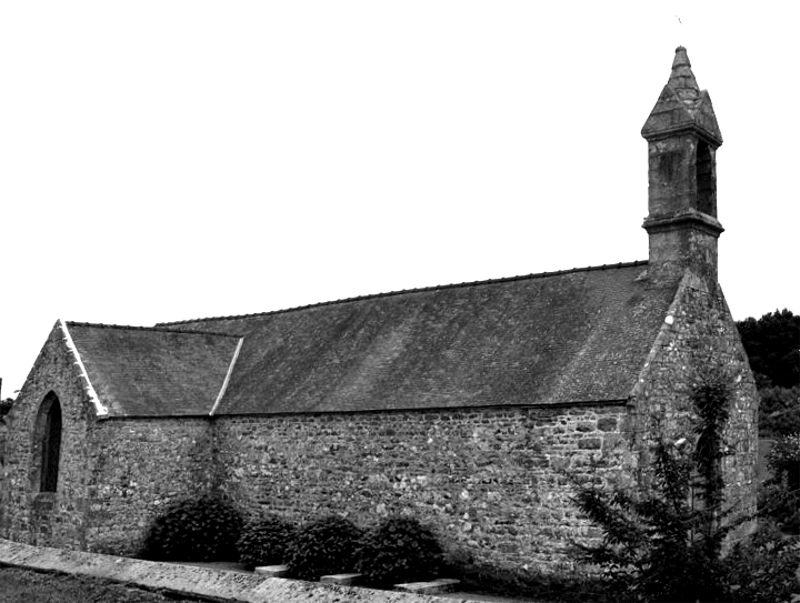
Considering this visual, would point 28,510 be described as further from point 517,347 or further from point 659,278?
point 659,278

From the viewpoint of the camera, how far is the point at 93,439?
71.3ft

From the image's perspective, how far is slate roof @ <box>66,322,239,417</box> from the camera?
900 inches

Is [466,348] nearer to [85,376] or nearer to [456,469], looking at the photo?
[456,469]

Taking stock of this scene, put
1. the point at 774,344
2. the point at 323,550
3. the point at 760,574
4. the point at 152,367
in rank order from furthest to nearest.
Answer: the point at 774,344
the point at 152,367
the point at 323,550
the point at 760,574

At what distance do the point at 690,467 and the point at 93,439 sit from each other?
14.7 meters

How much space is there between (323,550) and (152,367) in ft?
26.8

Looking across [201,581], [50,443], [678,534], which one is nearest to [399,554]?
[201,581]

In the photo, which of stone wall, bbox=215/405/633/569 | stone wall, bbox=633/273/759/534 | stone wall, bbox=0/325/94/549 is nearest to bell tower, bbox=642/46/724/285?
stone wall, bbox=633/273/759/534

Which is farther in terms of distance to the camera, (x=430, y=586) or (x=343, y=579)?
(x=343, y=579)

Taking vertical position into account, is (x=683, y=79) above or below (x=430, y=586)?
above

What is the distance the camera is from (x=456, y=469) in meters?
18.4

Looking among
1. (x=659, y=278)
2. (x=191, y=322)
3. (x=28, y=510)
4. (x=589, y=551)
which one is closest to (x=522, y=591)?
(x=589, y=551)

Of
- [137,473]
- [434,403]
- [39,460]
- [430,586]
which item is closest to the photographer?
[430,586]

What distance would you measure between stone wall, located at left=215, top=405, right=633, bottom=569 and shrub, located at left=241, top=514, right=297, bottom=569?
541 millimetres
